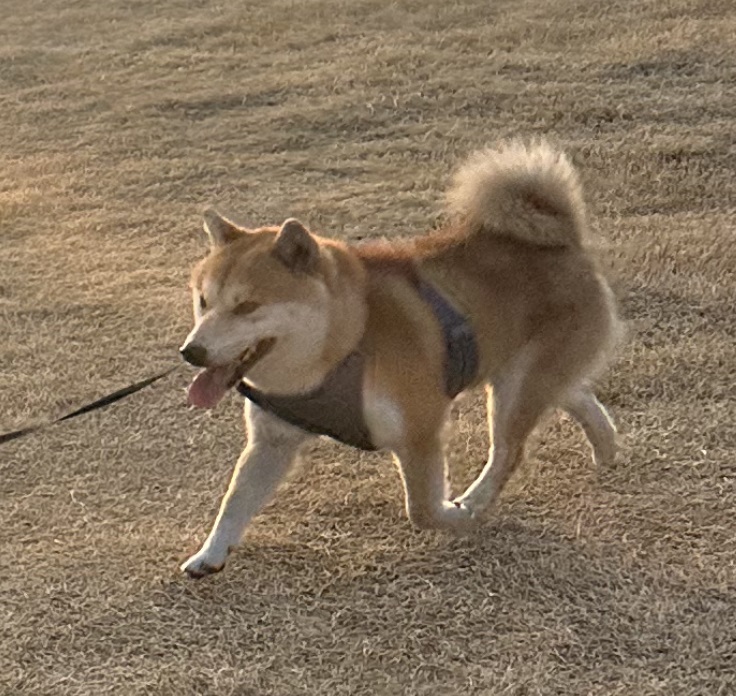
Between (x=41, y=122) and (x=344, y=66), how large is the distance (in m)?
1.26

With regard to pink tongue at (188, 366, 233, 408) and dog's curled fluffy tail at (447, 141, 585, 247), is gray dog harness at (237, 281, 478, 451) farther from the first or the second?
dog's curled fluffy tail at (447, 141, 585, 247)

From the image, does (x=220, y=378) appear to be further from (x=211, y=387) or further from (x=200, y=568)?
(x=200, y=568)

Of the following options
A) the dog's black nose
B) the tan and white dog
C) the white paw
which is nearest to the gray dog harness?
the tan and white dog

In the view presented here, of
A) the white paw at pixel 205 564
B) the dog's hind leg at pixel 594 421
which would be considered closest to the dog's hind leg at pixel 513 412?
the dog's hind leg at pixel 594 421

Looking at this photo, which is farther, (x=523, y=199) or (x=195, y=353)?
(x=523, y=199)

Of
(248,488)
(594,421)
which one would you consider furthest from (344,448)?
(594,421)

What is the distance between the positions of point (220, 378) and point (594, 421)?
0.80 meters

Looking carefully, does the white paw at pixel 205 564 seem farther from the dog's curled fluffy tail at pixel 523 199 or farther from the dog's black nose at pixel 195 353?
the dog's curled fluffy tail at pixel 523 199

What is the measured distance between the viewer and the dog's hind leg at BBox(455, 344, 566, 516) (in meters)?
2.11

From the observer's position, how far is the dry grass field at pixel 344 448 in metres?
1.90

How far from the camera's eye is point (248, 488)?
6.84 feet

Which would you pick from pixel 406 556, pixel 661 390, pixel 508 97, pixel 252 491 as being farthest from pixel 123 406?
pixel 508 97

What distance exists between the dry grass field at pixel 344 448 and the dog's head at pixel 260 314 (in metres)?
0.42

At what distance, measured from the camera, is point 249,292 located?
1.85 meters
